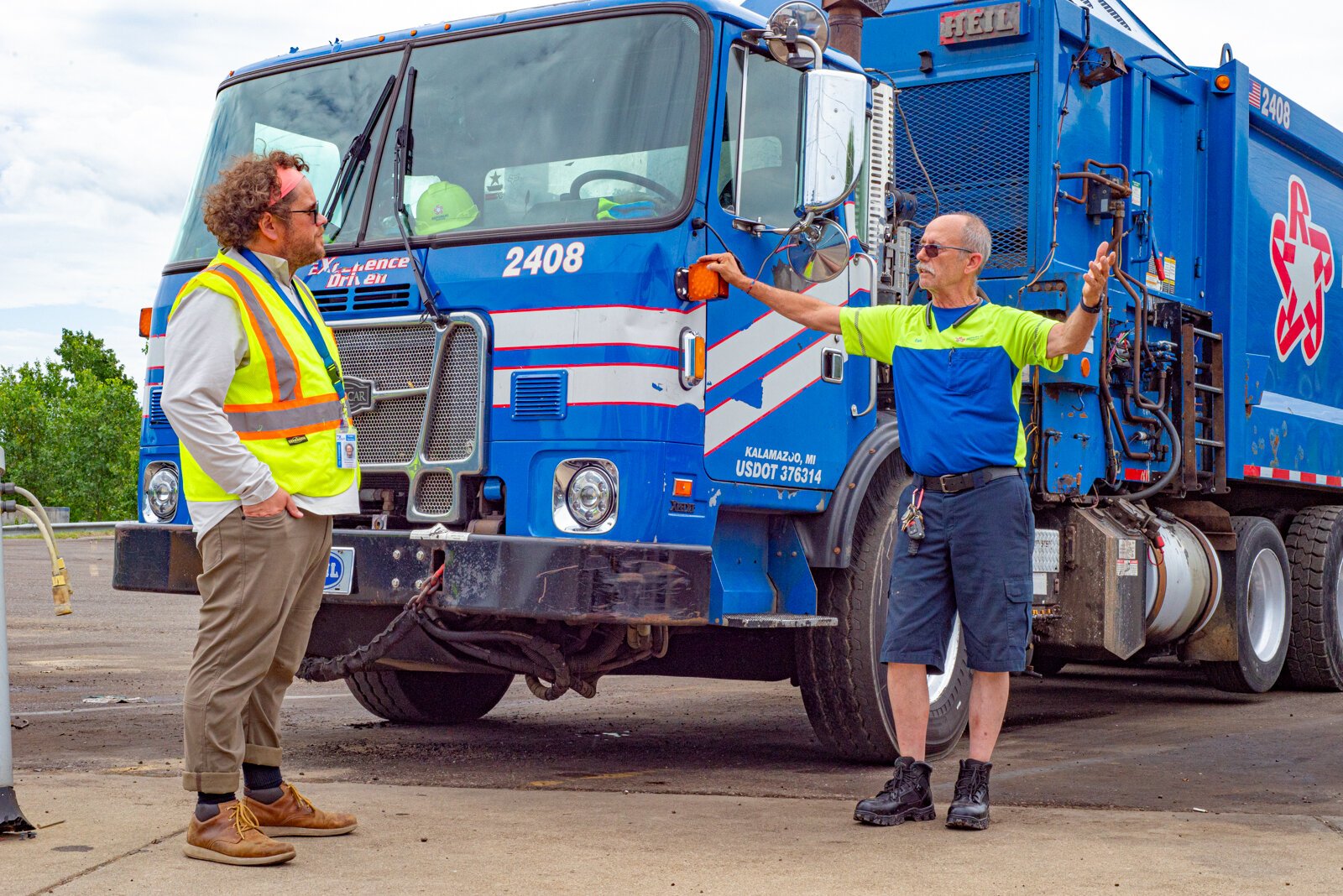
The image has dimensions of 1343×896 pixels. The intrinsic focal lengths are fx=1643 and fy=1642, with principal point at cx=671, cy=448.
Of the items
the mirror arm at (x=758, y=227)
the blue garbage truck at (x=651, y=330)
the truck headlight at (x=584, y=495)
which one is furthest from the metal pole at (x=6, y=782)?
the mirror arm at (x=758, y=227)

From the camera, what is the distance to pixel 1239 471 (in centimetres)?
937

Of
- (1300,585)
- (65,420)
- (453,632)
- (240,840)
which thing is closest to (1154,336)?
(1300,585)

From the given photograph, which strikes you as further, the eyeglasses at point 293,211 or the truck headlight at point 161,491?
the truck headlight at point 161,491

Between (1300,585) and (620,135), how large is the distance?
6519 millimetres

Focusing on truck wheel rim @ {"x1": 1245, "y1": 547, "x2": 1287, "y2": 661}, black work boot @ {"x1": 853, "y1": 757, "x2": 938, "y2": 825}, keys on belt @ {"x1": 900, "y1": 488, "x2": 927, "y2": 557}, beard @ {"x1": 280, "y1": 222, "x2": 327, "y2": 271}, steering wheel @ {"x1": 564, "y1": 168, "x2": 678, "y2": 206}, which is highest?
steering wheel @ {"x1": 564, "y1": 168, "x2": 678, "y2": 206}

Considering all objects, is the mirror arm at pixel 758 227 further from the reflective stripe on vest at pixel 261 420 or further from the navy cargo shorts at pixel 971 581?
the reflective stripe on vest at pixel 261 420

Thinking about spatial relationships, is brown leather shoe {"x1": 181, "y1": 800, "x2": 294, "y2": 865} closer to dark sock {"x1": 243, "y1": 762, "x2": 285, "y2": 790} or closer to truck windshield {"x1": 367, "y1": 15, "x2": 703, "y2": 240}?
dark sock {"x1": 243, "y1": 762, "x2": 285, "y2": 790}

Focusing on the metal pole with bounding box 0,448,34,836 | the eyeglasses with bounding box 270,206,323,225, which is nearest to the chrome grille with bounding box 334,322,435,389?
the eyeglasses with bounding box 270,206,323,225

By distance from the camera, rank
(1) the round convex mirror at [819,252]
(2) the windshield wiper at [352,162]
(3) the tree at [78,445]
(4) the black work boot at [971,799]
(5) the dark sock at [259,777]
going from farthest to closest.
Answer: (3) the tree at [78,445] → (2) the windshield wiper at [352,162] → (1) the round convex mirror at [819,252] → (4) the black work boot at [971,799] → (5) the dark sock at [259,777]

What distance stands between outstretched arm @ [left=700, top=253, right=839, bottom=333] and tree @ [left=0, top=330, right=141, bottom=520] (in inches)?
3096

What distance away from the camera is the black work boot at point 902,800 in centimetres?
509

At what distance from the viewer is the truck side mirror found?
217 inches

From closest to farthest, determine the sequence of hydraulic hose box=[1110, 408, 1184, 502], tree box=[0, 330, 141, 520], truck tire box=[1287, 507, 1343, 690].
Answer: hydraulic hose box=[1110, 408, 1184, 502]
truck tire box=[1287, 507, 1343, 690]
tree box=[0, 330, 141, 520]

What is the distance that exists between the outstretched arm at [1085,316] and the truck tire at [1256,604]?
490 cm
